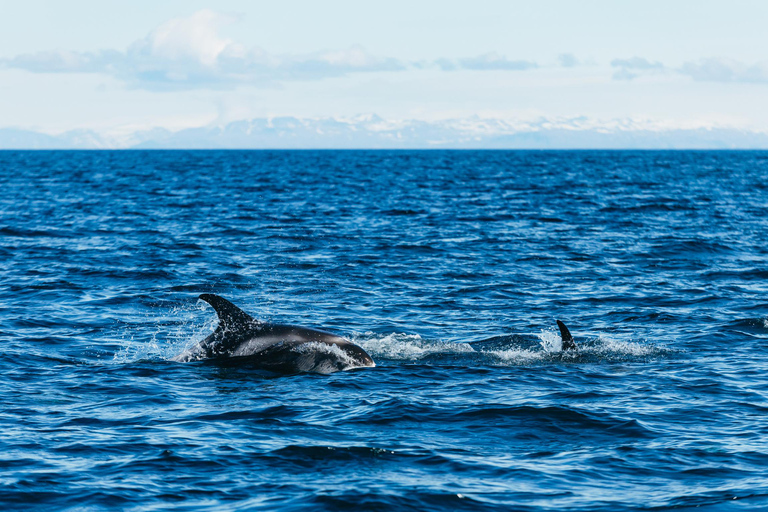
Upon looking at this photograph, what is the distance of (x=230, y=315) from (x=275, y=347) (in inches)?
37.6

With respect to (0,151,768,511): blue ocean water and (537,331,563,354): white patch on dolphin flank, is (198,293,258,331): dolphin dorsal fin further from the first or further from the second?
(537,331,563,354): white patch on dolphin flank

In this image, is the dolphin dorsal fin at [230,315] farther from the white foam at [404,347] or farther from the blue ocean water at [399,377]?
the white foam at [404,347]

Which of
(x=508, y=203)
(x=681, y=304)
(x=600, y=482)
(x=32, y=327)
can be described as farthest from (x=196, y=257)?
(x=508, y=203)

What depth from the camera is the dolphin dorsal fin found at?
53.1ft

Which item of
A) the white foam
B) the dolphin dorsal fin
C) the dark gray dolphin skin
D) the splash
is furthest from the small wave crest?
the splash

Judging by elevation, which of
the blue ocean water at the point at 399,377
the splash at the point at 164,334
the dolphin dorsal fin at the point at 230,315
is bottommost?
the splash at the point at 164,334

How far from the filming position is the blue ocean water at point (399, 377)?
34.9ft

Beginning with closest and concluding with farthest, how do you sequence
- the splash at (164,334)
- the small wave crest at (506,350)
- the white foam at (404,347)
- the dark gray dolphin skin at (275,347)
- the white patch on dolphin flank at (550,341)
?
the dark gray dolphin skin at (275,347), the small wave crest at (506,350), the white foam at (404,347), the white patch on dolphin flank at (550,341), the splash at (164,334)

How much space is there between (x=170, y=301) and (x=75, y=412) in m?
10.5

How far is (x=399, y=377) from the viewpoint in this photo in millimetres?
15680

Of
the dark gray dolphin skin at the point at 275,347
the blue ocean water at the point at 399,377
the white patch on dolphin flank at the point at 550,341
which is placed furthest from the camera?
the white patch on dolphin flank at the point at 550,341

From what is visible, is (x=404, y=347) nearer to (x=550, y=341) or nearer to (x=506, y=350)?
(x=506, y=350)

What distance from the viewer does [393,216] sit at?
46.9 metres

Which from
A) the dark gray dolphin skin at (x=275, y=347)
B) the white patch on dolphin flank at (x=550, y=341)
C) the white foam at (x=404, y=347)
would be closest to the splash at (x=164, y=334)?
the dark gray dolphin skin at (x=275, y=347)
